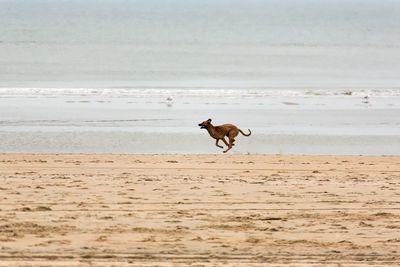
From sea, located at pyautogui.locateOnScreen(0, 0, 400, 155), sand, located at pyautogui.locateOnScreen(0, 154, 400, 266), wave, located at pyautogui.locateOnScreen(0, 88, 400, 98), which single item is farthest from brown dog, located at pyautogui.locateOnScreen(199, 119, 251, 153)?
wave, located at pyautogui.locateOnScreen(0, 88, 400, 98)

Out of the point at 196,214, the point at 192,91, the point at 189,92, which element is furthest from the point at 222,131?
the point at 192,91

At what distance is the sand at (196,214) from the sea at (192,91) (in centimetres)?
411

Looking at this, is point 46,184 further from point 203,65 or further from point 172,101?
point 203,65

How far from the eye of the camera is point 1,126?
2098 cm

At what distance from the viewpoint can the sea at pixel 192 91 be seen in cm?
1955

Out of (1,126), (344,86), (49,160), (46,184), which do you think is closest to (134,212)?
(46,184)

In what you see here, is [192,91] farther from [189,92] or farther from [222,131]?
[222,131]

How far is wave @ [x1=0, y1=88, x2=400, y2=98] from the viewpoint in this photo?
29656 millimetres

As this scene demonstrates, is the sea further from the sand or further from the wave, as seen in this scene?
the sand

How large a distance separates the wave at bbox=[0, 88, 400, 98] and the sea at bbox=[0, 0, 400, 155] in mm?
48

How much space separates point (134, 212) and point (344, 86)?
2550cm

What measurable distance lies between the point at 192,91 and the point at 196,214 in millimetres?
21273

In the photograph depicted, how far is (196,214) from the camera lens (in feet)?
34.3

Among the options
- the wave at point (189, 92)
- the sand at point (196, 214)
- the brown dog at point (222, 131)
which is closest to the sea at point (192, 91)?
the wave at point (189, 92)
